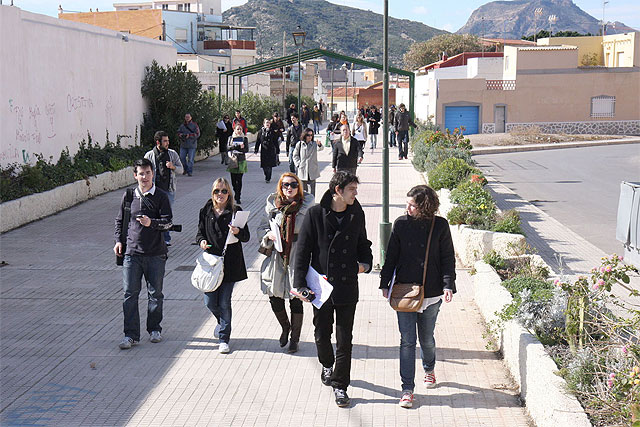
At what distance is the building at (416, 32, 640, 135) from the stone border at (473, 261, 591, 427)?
133 feet

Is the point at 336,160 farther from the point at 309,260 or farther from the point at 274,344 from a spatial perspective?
the point at 309,260

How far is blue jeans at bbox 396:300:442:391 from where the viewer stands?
6242 millimetres

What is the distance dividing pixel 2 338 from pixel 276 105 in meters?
39.0

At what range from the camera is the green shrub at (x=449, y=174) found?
49.7 ft

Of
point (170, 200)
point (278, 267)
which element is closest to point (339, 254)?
point (278, 267)

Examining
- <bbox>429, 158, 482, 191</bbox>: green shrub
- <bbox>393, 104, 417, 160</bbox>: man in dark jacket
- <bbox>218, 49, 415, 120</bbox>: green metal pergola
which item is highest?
<bbox>218, 49, 415, 120</bbox>: green metal pergola

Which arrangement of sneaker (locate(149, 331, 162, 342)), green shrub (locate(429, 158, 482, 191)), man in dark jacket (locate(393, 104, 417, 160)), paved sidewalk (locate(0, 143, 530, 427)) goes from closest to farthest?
paved sidewalk (locate(0, 143, 530, 427)), sneaker (locate(149, 331, 162, 342)), green shrub (locate(429, 158, 482, 191)), man in dark jacket (locate(393, 104, 417, 160))

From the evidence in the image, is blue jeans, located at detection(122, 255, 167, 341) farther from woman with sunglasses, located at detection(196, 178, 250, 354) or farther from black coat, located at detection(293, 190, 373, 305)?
black coat, located at detection(293, 190, 373, 305)

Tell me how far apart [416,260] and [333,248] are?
64 cm

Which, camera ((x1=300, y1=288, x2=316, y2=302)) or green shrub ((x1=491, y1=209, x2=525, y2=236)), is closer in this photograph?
camera ((x1=300, y1=288, x2=316, y2=302))

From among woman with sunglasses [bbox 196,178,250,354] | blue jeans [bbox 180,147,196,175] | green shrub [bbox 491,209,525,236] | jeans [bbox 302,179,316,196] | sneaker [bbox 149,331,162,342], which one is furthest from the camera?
blue jeans [bbox 180,147,196,175]

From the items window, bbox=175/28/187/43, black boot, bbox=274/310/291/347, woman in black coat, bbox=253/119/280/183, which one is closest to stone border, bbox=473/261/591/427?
black boot, bbox=274/310/291/347

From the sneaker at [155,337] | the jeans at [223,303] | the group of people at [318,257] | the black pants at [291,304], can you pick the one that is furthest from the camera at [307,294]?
the sneaker at [155,337]

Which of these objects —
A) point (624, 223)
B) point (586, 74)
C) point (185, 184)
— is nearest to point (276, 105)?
point (586, 74)
